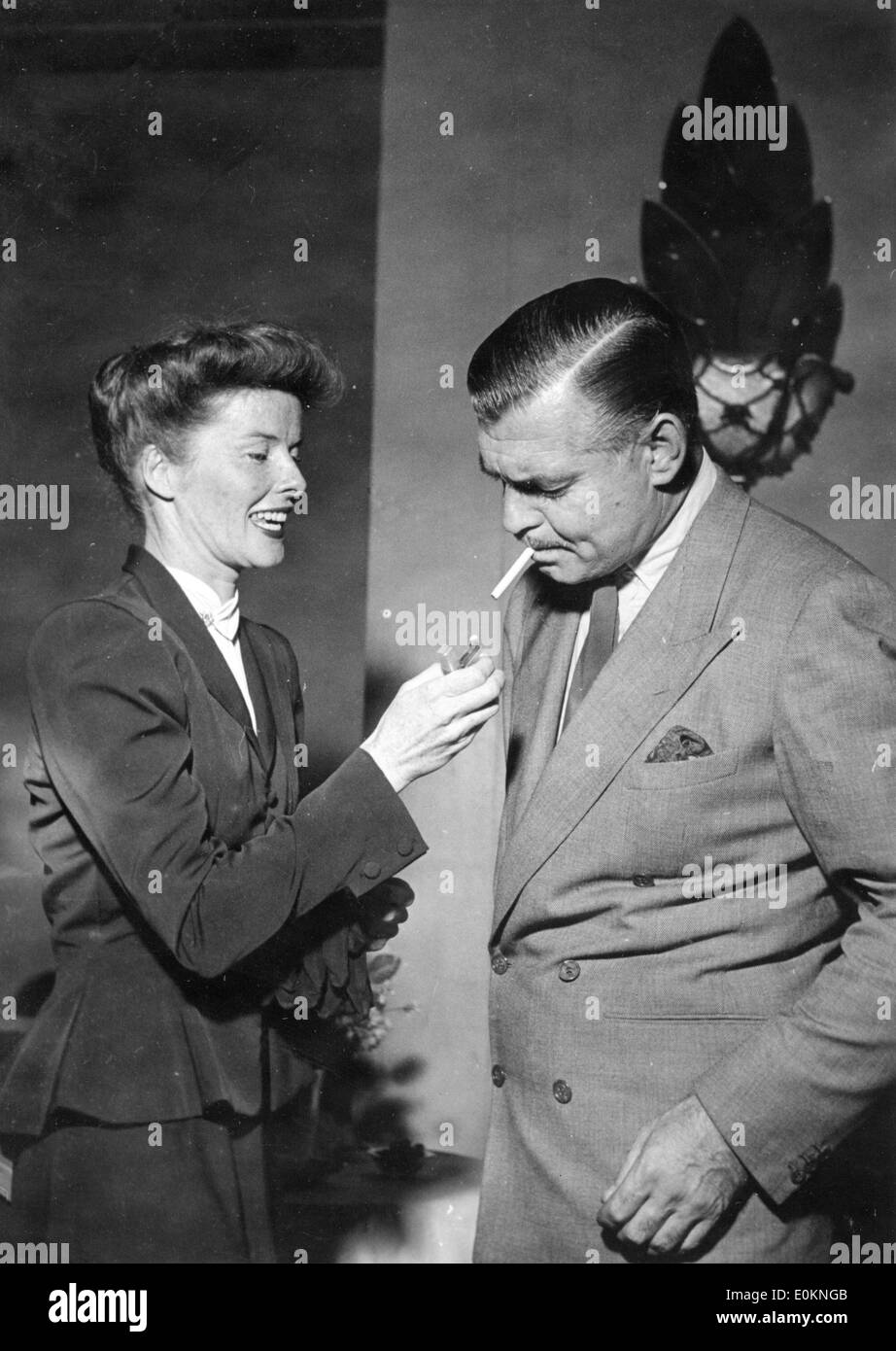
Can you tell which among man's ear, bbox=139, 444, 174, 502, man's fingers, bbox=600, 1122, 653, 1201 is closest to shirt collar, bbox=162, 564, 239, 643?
man's ear, bbox=139, 444, 174, 502

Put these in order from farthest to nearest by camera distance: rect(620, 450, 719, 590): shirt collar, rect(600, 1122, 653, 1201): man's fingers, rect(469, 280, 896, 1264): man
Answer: rect(620, 450, 719, 590): shirt collar
rect(600, 1122, 653, 1201): man's fingers
rect(469, 280, 896, 1264): man

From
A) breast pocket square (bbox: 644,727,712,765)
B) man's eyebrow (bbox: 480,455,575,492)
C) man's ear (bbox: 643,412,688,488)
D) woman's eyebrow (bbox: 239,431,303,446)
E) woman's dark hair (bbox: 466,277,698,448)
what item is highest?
woman's dark hair (bbox: 466,277,698,448)

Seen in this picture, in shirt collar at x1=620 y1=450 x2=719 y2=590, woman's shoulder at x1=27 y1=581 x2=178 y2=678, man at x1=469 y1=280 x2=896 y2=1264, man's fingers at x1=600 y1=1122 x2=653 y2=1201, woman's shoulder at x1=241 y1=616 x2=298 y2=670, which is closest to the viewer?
man at x1=469 y1=280 x2=896 y2=1264

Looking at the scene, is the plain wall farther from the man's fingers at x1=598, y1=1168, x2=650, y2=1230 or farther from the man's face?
the man's fingers at x1=598, y1=1168, x2=650, y2=1230

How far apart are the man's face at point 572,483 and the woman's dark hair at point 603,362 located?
0.08 ft

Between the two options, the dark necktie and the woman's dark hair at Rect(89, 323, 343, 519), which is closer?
the dark necktie

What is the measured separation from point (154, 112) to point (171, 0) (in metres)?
0.21

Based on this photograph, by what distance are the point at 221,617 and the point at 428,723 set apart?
16.1 inches

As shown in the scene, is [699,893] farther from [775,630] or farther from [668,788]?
[775,630]

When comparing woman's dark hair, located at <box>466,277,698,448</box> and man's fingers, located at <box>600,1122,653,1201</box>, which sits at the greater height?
woman's dark hair, located at <box>466,277,698,448</box>

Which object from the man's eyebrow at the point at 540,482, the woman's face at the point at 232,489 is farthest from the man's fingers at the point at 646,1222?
the woman's face at the point at 232,489

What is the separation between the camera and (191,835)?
2.16 m

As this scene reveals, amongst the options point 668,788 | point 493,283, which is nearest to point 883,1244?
point 668,788

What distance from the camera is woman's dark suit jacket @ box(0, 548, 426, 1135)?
216 centimetres
